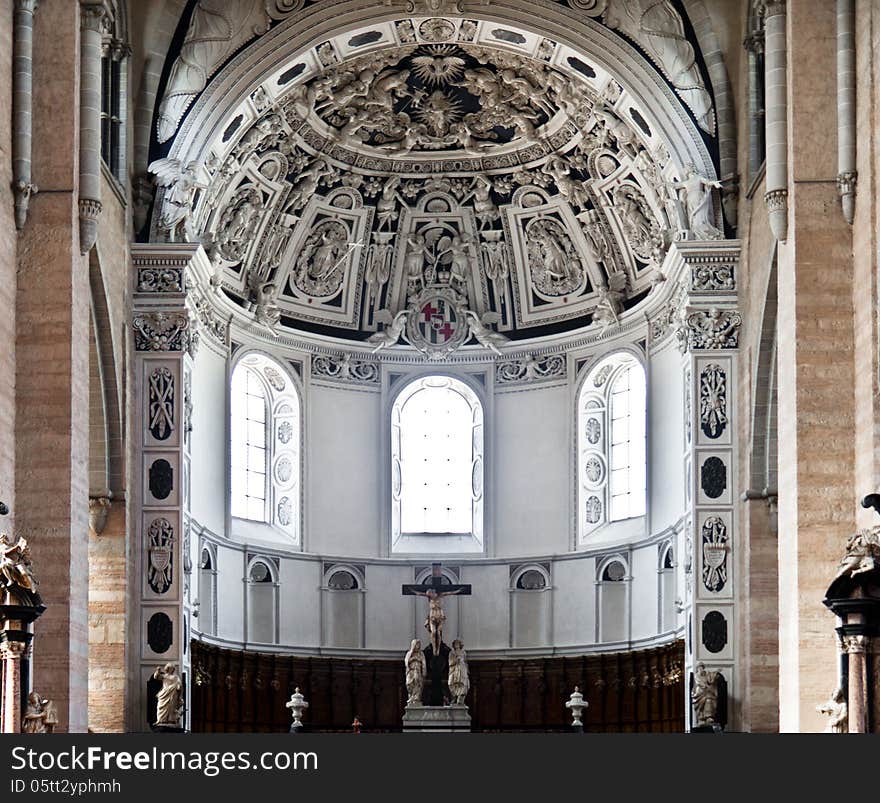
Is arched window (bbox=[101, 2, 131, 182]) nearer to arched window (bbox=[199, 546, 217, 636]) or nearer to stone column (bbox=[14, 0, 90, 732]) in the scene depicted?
stone column (bbox=[14, 0, 90, 732])

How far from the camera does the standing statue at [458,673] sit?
3722cm

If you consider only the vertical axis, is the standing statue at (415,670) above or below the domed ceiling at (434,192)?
below

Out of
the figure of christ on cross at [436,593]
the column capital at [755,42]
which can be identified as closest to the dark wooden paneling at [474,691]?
the figure of christ on cross at [436,593]

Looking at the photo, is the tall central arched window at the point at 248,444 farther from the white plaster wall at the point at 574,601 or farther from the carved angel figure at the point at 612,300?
the carved angel figure at the point at 612,300

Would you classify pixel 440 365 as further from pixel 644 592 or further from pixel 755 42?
pixel 755 42

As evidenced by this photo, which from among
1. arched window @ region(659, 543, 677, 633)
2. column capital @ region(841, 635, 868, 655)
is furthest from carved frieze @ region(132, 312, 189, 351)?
column capital @ region(841, 635, 868, 655)

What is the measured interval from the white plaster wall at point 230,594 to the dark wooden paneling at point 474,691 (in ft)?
1.54

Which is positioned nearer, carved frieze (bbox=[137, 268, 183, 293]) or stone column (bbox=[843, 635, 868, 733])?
stone column (bbox=[843, 635, 868, 733])

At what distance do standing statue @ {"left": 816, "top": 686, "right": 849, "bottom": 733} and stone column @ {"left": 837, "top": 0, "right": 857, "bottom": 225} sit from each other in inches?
243

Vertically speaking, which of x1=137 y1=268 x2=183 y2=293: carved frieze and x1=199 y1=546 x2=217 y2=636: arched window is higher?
x1=137 y1=268 x2=183 y2=293: carved frieze

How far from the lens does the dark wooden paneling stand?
36.5 metres

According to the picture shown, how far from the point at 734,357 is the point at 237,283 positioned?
9259mm

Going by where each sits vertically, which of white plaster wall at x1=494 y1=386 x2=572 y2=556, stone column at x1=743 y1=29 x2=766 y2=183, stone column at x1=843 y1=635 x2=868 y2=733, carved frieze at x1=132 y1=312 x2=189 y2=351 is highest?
stone column at x1=743 y1=29 x2=766 y2=183

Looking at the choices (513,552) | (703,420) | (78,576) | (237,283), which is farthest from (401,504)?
(78,576)
